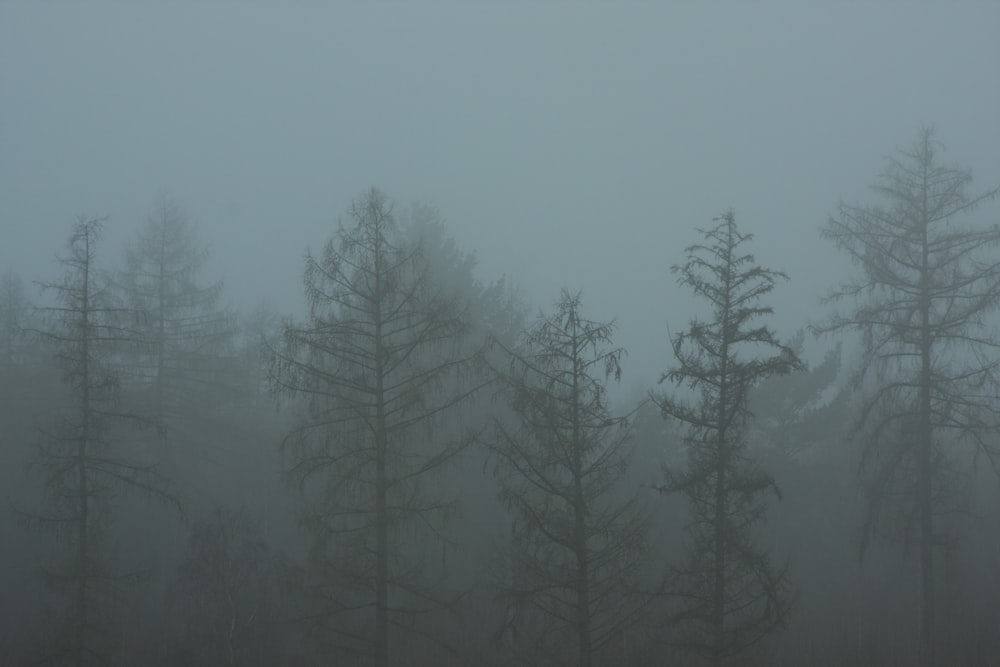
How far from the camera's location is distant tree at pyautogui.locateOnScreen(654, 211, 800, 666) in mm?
15172

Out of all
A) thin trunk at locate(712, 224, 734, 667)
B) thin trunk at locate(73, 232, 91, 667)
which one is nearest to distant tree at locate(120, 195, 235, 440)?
thin trunk at locate(73, 232, 91, 667)

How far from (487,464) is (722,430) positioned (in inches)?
392

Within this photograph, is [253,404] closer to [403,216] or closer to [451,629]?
[403,216]

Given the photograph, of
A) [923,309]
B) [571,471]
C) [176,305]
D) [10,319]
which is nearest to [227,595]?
[571,471]

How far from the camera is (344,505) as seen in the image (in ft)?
58.3

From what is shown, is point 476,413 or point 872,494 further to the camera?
point 476,413

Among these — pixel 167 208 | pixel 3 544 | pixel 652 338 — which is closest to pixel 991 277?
pixel 167 208

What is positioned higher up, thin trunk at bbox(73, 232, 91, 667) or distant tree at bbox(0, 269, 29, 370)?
distant tree at bbox(0, 269, 29, 370)

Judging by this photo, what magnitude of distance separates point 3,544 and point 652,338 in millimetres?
84357

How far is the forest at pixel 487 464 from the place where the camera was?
16.0 m

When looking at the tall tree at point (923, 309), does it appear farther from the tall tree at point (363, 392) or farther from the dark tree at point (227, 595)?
the dark tree at point (227, 595)

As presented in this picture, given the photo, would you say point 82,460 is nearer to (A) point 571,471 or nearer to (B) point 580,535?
(A) point 571,471

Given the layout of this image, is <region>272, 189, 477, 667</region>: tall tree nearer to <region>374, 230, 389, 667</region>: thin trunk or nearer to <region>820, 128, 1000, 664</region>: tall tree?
<region>374, 230, 389, 667</region>: thin trunk

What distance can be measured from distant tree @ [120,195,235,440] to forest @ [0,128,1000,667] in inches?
4.3
